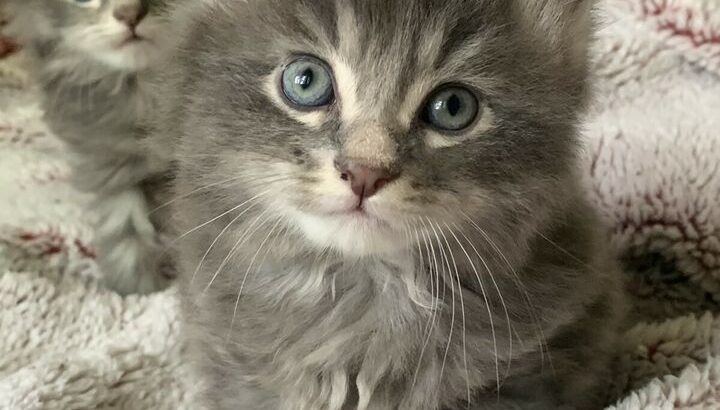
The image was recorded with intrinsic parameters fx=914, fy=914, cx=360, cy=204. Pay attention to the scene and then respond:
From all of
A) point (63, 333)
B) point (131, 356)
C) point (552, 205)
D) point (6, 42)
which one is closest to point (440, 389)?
point (552, 205)

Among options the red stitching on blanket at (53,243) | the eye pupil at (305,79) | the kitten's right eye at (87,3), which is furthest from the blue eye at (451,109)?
the red stitching on blanket at (53,243)

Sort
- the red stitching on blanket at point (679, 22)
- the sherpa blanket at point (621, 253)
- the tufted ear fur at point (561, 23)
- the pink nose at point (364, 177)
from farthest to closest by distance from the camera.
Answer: the red stitching on blanket at point (679, 22) < the sherpa blanket at point (621, 253) < the tufted ear fur at point (561, 23) < the pink nose at point (364, 177)

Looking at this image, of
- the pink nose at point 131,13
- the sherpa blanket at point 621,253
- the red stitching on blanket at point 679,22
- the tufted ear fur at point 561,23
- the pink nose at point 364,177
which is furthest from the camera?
the red stitching on blanket at point 679,22

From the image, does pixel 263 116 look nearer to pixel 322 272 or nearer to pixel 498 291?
pixel 322 272

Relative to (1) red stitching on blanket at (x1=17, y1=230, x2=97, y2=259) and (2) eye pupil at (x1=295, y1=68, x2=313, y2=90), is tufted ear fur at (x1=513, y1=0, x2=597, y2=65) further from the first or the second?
(1) red stitching on blanket at (x1=17, y1=230, x2=97, y2=259)

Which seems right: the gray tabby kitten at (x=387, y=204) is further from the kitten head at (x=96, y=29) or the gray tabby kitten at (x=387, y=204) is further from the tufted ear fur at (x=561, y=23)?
the kitten head at (x=96, y=29)

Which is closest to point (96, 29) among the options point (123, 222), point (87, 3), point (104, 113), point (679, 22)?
point (87, 3)

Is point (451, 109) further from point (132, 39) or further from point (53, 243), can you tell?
point (53, 243)
